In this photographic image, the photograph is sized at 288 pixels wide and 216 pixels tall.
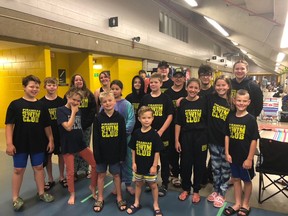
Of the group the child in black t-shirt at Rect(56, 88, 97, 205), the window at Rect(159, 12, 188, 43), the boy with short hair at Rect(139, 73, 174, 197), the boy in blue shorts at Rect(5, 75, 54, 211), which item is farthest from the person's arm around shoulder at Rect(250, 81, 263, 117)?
the window at Rect(159, 12, 188, 43)

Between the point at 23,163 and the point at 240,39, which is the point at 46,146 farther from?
the point at 240,39

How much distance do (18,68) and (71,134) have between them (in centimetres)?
446

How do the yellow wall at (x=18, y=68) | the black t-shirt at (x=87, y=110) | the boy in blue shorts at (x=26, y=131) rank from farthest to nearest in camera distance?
the yellow wall at (x=18, y=68) < the black t-shirt at (x=87, y=110) < the boy in blue shorts at (x=26, y=131)

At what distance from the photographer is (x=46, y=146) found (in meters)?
3.10

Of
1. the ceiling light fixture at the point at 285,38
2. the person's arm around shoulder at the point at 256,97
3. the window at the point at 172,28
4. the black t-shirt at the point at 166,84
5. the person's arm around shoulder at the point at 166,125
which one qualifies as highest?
the window at the point at 172,28

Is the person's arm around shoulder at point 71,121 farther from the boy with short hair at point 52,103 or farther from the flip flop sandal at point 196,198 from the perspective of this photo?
the flip flop sandal at point 196,198

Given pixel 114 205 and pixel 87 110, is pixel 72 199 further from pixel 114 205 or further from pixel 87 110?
pixel 87 110

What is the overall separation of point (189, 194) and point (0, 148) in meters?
4.68

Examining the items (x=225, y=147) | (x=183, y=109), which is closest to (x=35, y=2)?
(x=183, y=109)

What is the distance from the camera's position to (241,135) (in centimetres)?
261

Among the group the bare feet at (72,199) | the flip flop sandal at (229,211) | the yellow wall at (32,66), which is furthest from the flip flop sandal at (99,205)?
the yellow wall at (32,66)

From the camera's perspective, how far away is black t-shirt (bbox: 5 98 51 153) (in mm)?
2771

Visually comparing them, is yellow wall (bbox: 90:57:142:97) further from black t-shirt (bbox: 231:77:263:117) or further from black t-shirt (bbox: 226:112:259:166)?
black t-shirt (bbox: 226:112:259:166)

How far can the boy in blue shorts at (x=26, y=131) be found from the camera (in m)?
2.77
